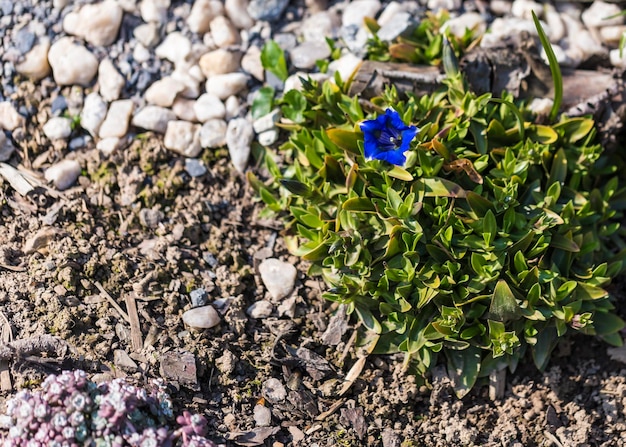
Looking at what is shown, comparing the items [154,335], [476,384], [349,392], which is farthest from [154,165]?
[476,384]

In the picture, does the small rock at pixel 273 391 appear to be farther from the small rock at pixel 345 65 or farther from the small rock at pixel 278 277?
the small rock at pixel 345 65

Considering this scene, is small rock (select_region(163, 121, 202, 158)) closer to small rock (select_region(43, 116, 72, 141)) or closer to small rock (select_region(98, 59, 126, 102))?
small rock (select_region(98, 59, 126, 102))

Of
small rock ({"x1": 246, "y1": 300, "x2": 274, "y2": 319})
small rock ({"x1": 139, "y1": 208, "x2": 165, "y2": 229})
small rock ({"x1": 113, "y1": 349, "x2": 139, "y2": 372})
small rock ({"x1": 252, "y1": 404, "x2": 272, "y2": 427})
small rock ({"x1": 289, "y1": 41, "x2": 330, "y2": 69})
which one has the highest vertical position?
small rock ({"x1": 289, "y1": 41, "x2": 330, "y2": 69})

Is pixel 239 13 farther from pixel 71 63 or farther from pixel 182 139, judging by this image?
pixel 71 63

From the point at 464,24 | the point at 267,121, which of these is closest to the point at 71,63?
the point at 267,121

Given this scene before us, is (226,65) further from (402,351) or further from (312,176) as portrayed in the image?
(402,351)

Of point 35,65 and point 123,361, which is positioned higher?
point 35,65

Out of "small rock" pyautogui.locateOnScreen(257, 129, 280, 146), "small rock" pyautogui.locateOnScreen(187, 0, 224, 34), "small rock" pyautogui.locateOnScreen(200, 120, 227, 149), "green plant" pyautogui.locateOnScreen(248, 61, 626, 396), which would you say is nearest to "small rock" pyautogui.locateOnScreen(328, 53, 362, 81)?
"green plant" pyautogui.locateOnScreen(248, 61, 626, 396)
